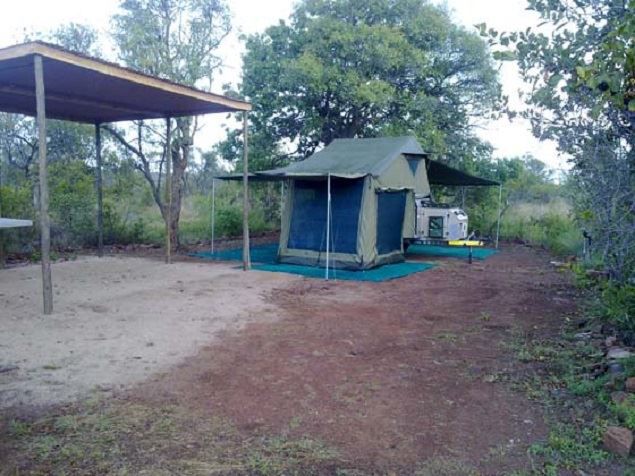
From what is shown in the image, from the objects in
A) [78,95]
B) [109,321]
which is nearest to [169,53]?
[78,95]

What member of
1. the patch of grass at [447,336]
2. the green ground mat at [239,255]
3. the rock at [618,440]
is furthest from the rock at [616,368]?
the green ground mat at [239,255]

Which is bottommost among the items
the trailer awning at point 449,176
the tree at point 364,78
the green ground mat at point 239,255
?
the green ground mat at point 239,255

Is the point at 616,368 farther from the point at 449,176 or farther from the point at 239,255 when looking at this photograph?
the point at 449,176

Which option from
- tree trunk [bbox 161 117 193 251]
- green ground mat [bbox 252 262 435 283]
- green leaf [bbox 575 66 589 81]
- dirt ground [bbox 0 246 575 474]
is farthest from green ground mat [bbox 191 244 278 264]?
green leaf [bbox 575 66 589 81]

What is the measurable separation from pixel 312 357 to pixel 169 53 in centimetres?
946

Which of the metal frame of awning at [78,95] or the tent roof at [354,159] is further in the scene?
the tent roof at [354,159]

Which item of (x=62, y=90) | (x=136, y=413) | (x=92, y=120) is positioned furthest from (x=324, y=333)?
(x=92, y=120)

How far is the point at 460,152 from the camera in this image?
49.9 feet

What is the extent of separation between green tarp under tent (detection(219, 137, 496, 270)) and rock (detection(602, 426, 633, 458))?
6.17 meters

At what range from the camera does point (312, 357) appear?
4.43m

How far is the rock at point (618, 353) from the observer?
3815 millimetres

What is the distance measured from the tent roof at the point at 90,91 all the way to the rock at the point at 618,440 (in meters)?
5.87

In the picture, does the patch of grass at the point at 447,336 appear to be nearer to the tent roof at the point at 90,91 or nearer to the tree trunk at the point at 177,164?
the tent roof at the point at 90,91

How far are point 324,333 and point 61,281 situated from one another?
4643 mm
